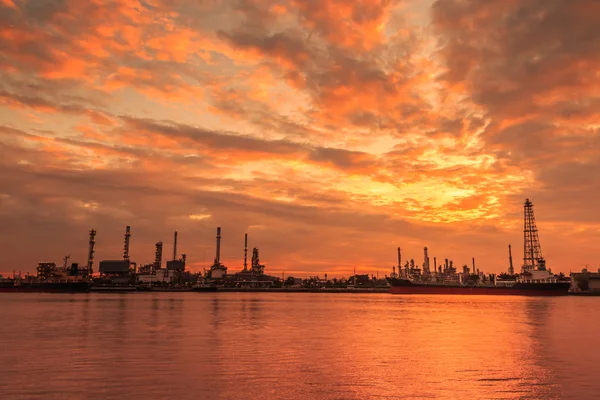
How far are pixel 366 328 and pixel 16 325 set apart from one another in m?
37.4

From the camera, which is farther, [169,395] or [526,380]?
[526,380]

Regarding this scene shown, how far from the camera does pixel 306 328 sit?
172ft

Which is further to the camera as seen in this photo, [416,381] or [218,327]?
[218,327]

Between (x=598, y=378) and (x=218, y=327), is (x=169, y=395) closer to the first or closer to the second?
(x=598, y=378)

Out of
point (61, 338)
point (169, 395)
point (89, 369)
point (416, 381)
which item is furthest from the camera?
point (61, 338)

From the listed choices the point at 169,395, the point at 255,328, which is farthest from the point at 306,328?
the point at 169,395

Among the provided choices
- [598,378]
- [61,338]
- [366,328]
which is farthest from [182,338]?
[598,378]

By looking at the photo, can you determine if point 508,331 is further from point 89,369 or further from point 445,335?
point 89,369

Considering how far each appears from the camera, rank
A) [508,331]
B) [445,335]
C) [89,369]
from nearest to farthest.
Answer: [89,369], [445,335], [508,331]

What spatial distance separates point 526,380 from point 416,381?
18.1 feet

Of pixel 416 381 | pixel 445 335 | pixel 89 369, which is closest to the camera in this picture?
pixel 416 381

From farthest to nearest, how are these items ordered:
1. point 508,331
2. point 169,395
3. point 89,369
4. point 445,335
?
1. point 508,331
2. point 445,335
3. point 89,369
4. point 169,395

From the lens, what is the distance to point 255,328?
51.1m

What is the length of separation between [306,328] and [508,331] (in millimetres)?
20524
